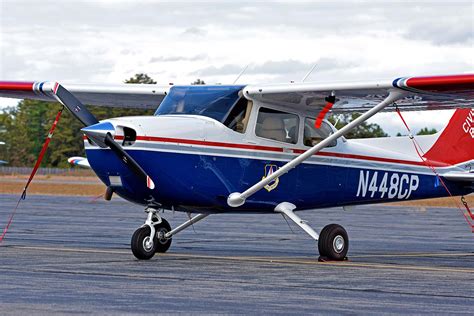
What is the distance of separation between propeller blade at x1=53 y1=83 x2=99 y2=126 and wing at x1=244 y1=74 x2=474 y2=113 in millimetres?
2286

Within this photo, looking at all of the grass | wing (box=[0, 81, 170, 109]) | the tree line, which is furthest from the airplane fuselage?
the tree line

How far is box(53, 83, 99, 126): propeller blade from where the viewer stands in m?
14.3

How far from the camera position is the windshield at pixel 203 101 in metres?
14.6

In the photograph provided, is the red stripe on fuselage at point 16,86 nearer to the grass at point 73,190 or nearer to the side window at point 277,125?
the side window at point 277,125

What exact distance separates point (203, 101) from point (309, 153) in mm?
1710

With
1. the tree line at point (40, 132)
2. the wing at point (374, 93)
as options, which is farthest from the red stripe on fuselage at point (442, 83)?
the tree line at point (40, 132)

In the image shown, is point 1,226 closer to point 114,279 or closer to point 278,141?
point 278,141

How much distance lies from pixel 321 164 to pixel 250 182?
4.84 feet

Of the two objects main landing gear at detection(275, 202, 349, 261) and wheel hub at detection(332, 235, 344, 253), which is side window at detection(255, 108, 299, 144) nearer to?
main landing gear at detection(275, 202, 349, 261)

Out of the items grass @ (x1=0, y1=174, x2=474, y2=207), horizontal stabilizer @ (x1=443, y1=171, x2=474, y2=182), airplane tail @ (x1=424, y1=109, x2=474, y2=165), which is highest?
airplane tail @ (x1=424, y1=109, x2=474, y2=165)

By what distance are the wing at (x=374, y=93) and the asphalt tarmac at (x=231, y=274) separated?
2.37m

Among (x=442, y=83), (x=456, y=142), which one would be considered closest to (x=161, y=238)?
(x=442, y=83)

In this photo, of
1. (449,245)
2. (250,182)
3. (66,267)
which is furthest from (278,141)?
(449,245)

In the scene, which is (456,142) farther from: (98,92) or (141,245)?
(141,245)
